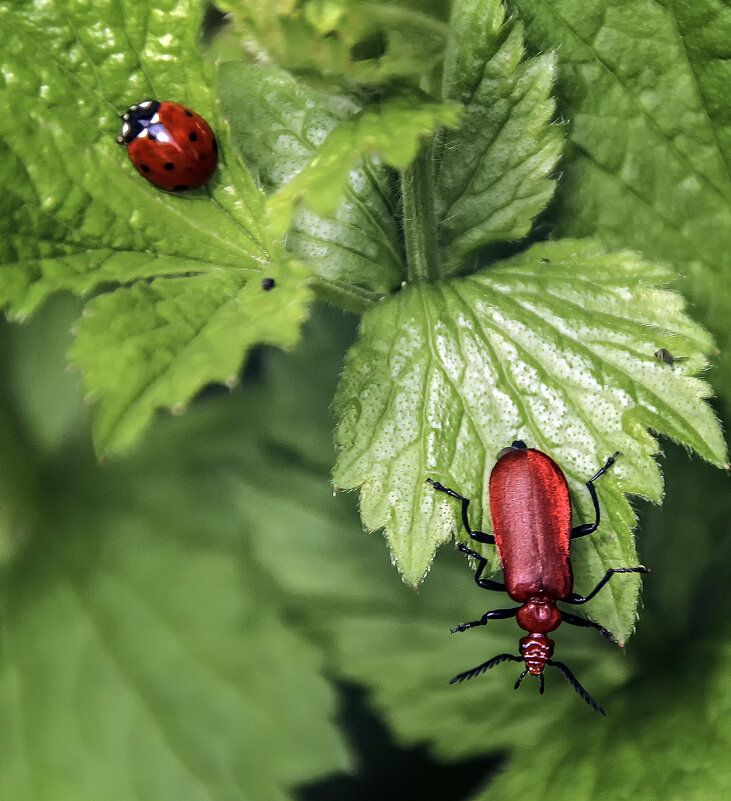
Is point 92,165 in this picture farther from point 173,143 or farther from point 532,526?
point 532,526

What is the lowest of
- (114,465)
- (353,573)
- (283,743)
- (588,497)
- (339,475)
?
(283,743)

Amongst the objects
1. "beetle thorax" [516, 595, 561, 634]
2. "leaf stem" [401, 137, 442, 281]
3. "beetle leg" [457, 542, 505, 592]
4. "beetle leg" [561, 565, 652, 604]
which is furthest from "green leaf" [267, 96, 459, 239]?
"beetle thorax" [516, 595, 561, 634]

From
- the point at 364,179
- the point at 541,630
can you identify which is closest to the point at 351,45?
the point at 364,179

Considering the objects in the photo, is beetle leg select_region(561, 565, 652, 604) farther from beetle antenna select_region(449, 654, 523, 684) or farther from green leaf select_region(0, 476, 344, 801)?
green leaf select_region(0, 476, 344, 801)

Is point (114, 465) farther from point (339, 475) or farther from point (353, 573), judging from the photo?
point (339, 475)

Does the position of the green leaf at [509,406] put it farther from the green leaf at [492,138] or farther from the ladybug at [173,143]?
the ladybug at [173,143]

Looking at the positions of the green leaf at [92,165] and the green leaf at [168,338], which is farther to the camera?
the green leaf at [92,165]

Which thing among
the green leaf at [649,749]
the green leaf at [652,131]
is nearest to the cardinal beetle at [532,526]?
the green leaf at [649,749]
